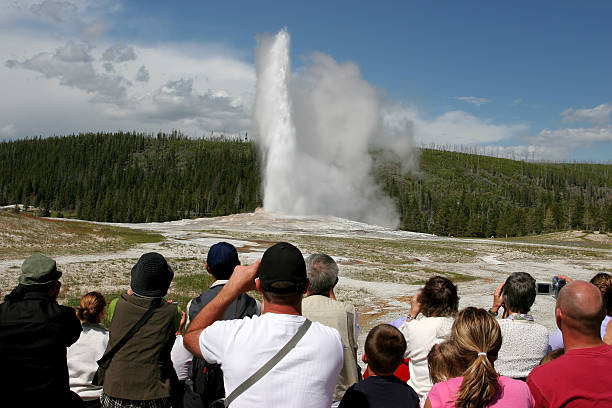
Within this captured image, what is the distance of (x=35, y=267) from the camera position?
11.6 ft

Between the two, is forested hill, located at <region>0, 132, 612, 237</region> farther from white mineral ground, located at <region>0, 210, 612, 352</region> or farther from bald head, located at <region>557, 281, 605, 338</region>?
bald head, located at <region>557, 281, 605, 338</region>

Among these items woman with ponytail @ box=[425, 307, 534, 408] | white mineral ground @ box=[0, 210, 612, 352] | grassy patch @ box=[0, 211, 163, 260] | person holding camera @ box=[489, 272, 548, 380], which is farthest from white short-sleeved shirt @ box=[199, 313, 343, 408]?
grassy patch @ box=[0, 211, 163, 260]

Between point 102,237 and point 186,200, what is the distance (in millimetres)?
Answer: 79355

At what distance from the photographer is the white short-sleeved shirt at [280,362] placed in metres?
2.32

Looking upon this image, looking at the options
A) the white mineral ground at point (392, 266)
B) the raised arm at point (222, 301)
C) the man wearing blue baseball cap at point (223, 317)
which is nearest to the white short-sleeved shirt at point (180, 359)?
the man wearing blue baseball cap at point (223, 317)

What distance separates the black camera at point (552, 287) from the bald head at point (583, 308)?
6.17ft

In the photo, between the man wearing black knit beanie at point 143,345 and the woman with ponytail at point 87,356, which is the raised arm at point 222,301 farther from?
the woman with ponytail at point 87,356

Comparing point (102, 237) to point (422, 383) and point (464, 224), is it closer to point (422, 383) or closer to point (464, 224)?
point (422, 383)

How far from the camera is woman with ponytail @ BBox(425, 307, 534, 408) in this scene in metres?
2.51

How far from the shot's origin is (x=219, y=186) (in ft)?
416

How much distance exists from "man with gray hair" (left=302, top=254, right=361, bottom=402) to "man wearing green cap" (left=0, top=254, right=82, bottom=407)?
184 cm

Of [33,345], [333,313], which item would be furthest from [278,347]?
[33,345]

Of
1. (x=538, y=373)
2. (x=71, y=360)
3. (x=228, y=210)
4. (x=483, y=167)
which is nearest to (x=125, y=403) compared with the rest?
(x=71, y=360)

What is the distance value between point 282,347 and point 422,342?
186 centimetres
